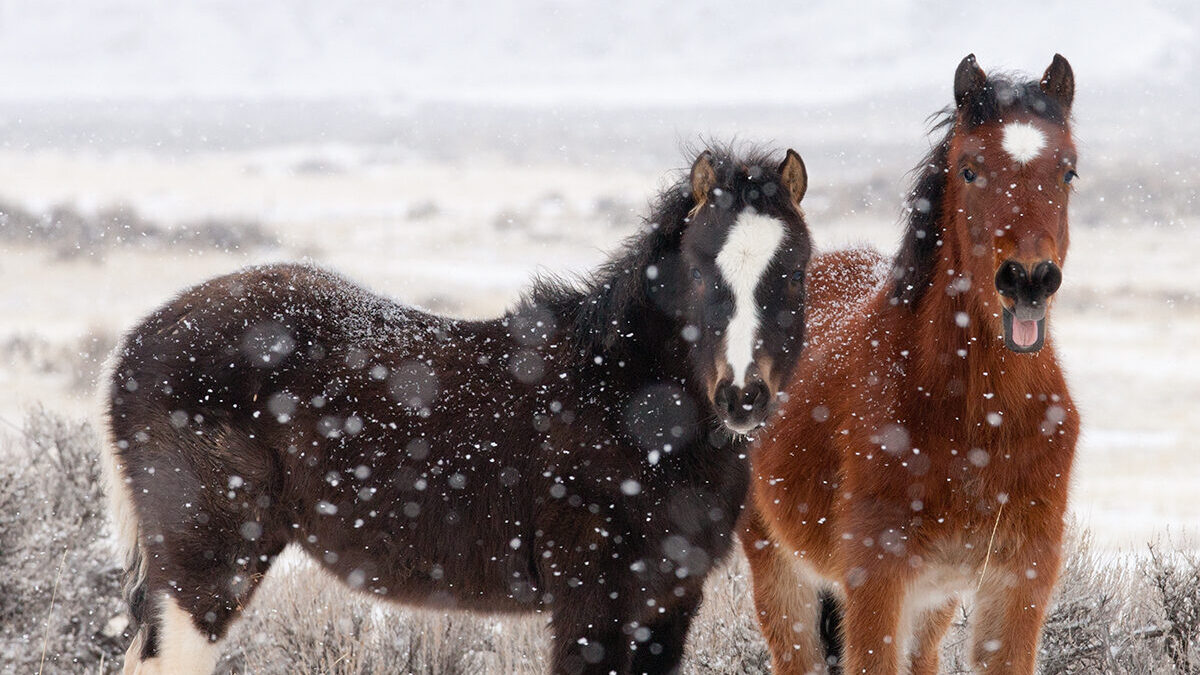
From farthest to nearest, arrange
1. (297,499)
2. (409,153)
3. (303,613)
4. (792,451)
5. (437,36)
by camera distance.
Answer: (437,36)
(409,153)
(303,613)
(792,451)
(297,499)

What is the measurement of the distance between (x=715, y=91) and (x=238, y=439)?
61482mm

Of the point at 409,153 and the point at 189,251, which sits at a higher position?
the point at 409,153

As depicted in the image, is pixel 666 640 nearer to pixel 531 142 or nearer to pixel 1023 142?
pixel 1023 142

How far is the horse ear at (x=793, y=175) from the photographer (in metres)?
3.48

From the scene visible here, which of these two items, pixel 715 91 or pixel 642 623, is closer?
pixel 642 623

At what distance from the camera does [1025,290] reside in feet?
10.1

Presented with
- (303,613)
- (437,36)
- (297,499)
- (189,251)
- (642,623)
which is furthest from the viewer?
(437,36)

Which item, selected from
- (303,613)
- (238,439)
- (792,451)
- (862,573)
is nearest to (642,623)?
(862,573)

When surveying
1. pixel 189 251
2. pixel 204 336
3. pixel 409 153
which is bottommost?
pixel 204 336

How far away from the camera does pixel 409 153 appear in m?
35.9

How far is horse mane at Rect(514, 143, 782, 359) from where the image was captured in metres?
3.52

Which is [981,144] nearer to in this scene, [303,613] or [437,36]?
[303,613]

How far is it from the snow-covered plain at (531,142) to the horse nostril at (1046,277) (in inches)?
33.1

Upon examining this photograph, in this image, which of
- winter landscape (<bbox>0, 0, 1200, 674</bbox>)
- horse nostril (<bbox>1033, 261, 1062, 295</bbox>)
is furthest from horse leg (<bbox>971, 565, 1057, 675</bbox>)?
horse nostril (<bbox>1033, 261, 1062, 295</bbox>)
